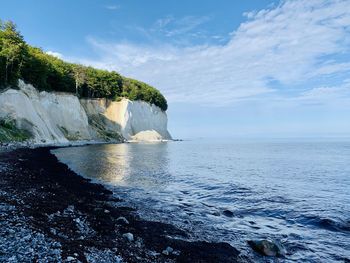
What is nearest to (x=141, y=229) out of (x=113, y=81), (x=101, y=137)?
(x=101, y=137)

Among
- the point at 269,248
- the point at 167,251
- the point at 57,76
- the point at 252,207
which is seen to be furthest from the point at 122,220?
the point at 57,76

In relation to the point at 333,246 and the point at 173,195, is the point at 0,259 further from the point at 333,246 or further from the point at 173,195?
the point at 173,195

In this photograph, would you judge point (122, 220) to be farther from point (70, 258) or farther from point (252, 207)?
point (252, 207)

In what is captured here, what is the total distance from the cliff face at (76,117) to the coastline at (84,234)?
40889mm

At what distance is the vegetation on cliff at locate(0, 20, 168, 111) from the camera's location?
2200 inches

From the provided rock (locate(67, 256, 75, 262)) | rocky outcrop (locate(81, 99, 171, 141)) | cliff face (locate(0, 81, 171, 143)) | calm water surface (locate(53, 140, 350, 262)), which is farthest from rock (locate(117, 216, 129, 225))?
rocky outcrop (locate(81, 99, 171, 141))

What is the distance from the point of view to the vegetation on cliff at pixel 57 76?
5588 cm

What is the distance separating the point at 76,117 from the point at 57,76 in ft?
41.8

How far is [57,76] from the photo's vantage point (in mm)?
79625

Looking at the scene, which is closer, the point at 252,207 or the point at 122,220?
the point at 122,220

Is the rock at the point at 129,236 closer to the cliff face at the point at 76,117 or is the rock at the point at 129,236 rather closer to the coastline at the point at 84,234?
the coastline at the point at 84,234

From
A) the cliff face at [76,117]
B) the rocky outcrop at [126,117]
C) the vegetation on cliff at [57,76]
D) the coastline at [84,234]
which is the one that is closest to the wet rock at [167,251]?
the coastline at [84,234]

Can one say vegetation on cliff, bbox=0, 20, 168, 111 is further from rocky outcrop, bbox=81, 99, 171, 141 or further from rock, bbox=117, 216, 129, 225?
rock, bbox=117, 216, 129, 225

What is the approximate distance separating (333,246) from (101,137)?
78.2 metres
